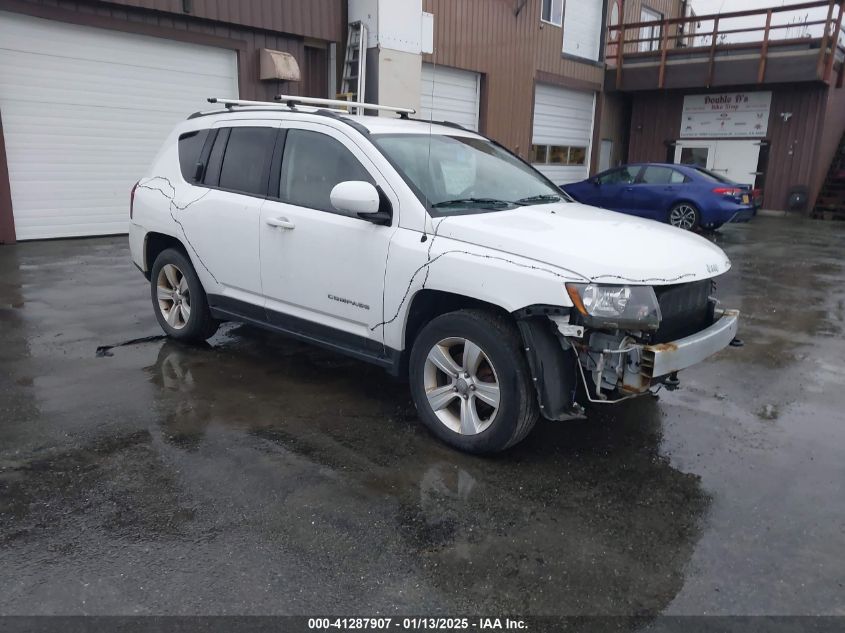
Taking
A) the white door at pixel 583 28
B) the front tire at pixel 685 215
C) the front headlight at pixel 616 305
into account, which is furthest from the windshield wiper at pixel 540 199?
the white door at pixel 583 28

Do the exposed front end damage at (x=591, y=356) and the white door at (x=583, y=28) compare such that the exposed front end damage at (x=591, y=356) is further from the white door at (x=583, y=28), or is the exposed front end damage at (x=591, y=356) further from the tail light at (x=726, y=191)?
the white door at (x=583, y=28)

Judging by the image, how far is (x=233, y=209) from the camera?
4.96 meters

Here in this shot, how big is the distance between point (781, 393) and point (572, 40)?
17.8 meters

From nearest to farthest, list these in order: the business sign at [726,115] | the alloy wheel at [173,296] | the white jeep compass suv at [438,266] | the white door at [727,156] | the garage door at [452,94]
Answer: the white jeep compass suv at [438,266], the alloy wheel at [173,296], the garage door at [452,94], the business sign at [726,115], the white door at [727,156]

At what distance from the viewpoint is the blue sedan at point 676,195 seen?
1382cm

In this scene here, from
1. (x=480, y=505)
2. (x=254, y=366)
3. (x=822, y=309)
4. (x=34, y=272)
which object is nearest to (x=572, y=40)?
(x=822, y=309)

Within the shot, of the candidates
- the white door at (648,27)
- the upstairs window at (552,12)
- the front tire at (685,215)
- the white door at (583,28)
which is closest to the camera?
the front tire at (685,215)

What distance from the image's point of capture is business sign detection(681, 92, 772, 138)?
2058cm

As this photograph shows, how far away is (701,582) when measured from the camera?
9.29ft

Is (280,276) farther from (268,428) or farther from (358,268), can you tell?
(268,428)

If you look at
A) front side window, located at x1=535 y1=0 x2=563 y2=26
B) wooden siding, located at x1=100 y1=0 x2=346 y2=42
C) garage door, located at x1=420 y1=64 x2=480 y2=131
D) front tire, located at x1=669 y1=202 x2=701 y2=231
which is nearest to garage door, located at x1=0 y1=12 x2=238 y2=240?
wooden siding, located at x1=100 y1=0 x2=346 y2=42

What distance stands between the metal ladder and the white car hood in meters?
10.4

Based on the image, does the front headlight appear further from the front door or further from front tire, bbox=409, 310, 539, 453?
the front door

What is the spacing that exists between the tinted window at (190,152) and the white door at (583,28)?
16811 mm
